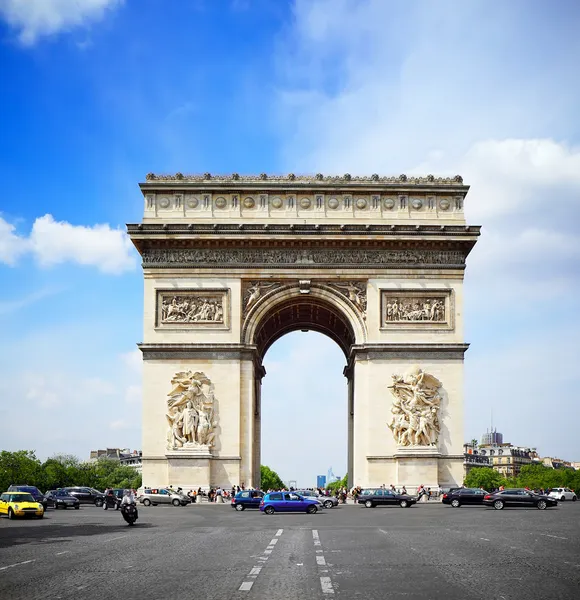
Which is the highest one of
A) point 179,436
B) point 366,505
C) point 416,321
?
point 416,321

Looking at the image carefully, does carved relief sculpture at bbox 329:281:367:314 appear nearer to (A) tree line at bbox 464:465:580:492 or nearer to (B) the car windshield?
(B) the car windshield

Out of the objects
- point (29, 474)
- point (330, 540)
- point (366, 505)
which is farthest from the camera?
point (29, 474)

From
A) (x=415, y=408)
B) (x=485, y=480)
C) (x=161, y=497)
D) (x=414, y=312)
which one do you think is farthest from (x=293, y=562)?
(x=485, y=480)

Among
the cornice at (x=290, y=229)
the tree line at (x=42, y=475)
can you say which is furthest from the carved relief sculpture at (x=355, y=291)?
the tree line at (x=42, y=475)

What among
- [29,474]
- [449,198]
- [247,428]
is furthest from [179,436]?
[29,474]

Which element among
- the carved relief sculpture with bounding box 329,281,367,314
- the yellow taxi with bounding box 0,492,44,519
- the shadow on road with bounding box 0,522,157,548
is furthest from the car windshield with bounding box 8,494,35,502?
the carved relief sculpture with bounding box 329,281,367,314

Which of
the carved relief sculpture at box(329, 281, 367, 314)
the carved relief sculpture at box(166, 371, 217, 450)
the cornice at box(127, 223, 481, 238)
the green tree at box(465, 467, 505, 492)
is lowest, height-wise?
the green tree at box(465, 467, 505, 492)

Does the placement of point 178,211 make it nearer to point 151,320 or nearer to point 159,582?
point 151,320
